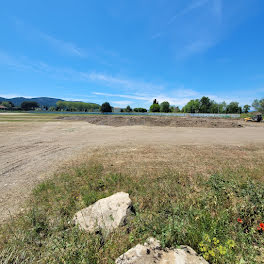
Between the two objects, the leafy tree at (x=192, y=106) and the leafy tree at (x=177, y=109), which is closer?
the leafy tree at (x=192, y=106)

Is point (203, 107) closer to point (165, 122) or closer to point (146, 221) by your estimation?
point (165, 122)

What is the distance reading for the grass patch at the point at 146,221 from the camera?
191 centimetres

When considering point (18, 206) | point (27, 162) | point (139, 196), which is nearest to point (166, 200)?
point (139, 196)

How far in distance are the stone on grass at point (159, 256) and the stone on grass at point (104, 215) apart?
0.68 metres

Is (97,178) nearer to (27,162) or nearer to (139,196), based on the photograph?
(139,196)

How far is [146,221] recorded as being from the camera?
246 centimetres

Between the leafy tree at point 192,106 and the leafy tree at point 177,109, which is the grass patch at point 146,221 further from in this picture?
the leafy tree at point 177,109

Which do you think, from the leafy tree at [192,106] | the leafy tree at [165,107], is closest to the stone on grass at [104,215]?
the leafy tree at [192,106]

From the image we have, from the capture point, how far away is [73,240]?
2.12 m

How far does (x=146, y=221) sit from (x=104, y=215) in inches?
35.8

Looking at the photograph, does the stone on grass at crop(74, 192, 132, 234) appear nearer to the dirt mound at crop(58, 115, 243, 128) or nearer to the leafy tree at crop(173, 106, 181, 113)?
the dirt mound at crop(58, 115, 243, 128)

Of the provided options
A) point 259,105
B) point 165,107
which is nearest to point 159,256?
point 259,105

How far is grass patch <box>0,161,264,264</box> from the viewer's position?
1912mm

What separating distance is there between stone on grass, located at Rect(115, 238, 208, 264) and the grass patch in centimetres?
14
